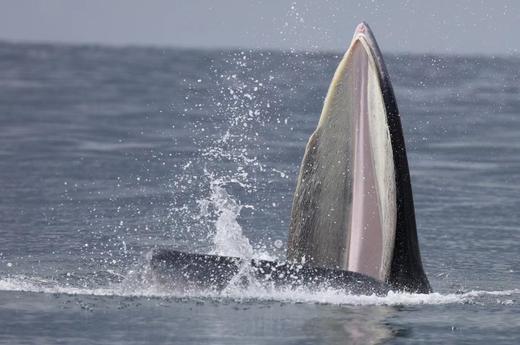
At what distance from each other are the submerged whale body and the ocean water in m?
0.27

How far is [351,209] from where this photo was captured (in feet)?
50.3

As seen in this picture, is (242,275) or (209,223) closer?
(242,275)

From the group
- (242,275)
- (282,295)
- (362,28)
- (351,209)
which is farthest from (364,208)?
(362,28)

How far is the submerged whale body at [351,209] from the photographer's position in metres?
14.8

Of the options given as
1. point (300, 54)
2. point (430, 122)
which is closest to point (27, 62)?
point (300, 54)

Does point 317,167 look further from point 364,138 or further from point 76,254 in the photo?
point 76,254

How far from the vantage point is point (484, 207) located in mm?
23484

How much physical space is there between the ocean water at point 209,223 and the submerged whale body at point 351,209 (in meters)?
0.27

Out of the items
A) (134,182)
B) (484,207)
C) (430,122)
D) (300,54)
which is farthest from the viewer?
(300,54)

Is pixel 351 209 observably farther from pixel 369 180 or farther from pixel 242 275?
pixel 242 275

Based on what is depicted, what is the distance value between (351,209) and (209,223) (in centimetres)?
730

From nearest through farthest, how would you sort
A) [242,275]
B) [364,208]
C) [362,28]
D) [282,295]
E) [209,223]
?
[362,28]
[242,275]
[364,208]
[282,295]
[209,223]

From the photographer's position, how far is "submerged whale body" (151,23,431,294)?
14.8 metres

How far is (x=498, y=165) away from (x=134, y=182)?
752cm
